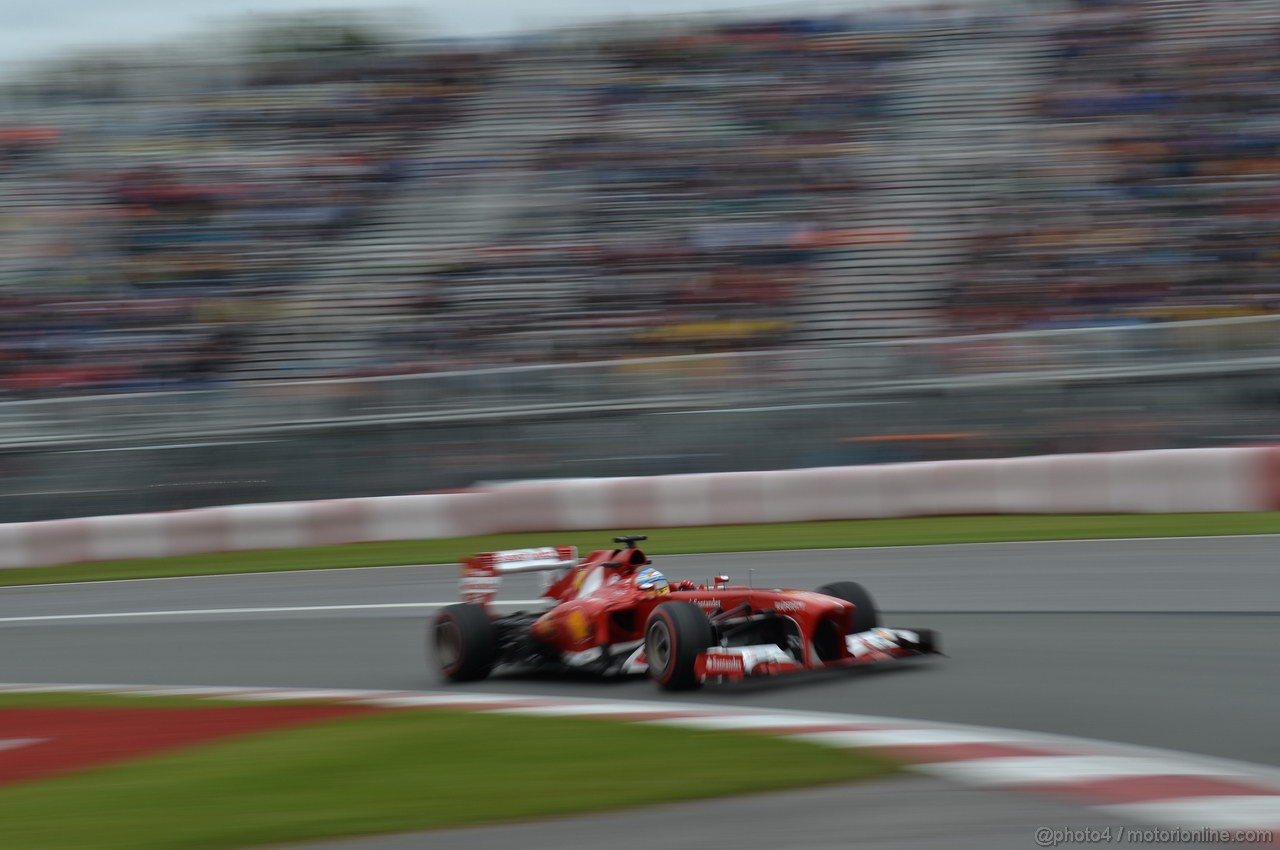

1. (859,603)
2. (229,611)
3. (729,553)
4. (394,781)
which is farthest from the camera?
(729,553)

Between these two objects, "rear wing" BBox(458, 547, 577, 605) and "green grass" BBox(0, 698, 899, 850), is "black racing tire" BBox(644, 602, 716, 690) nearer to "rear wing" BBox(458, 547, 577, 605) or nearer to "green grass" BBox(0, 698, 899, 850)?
"green grass" BBox(0, 698, 899, 850)

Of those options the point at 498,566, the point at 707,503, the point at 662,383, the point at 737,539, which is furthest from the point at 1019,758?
the point at 662,383

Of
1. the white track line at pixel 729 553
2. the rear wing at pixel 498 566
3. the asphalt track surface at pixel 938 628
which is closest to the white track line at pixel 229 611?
the asphalt track surface at pixel 938 628

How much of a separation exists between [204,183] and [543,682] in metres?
14.4

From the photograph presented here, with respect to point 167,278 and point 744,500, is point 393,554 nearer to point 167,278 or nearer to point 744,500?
point 744,500

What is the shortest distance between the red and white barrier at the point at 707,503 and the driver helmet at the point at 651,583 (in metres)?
6.26

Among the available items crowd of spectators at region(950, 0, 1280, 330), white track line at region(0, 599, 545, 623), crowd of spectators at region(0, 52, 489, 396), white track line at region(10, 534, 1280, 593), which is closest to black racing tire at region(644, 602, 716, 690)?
white track line at region(0, 599, 545, 623)

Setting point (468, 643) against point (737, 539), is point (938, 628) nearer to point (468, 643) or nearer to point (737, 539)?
point (468, 643)

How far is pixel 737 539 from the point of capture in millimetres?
12148

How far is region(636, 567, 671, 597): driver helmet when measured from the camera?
6618 mm

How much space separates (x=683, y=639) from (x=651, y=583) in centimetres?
66

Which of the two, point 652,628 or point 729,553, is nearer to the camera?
point 652,628
